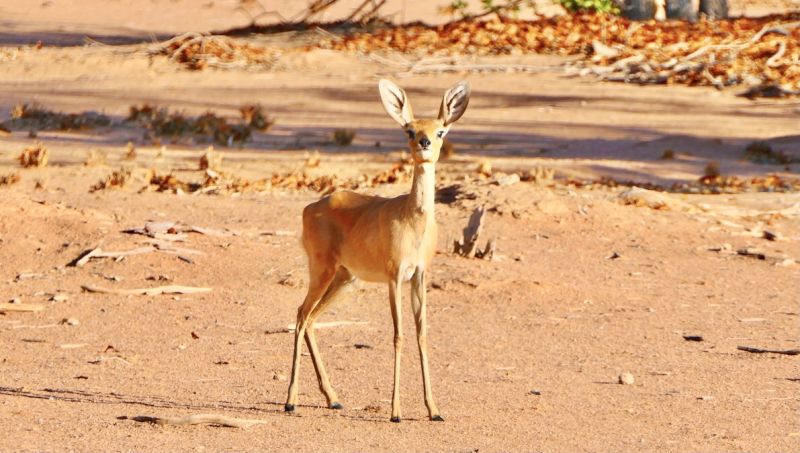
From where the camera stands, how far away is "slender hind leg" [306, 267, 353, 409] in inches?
294

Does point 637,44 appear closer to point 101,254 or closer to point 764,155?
point 764,155

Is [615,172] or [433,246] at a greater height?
[433,246]

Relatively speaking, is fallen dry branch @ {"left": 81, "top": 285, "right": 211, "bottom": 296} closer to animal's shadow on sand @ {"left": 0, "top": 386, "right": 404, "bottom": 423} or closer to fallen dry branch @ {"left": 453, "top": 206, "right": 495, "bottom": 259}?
fallen dry branch @ {"left": 453, "top": 206, "right": 495, "bottom": 259}

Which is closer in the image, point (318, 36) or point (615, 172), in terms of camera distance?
point (615, 172)

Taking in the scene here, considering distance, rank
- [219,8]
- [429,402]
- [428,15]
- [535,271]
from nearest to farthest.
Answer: [429,402], [535,271], [428,15], [219,8]

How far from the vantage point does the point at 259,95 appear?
23703 mm

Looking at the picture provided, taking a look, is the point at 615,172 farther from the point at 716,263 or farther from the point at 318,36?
the point at 318,36

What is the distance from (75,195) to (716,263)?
22.0 ft

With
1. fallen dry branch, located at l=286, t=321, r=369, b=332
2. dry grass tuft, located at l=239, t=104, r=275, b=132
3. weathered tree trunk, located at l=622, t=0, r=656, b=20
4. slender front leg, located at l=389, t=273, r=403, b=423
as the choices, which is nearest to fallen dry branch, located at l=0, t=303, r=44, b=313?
fallen dry branch, located at l=286, t=321, r=369, b=332

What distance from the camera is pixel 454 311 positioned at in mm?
10664

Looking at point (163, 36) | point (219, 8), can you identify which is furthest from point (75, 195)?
point (219, 8)

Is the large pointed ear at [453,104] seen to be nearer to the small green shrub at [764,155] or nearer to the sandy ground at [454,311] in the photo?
the sandy ground at [454,311]

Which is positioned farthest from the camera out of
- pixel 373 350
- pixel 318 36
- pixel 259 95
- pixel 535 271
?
pixel 318 36

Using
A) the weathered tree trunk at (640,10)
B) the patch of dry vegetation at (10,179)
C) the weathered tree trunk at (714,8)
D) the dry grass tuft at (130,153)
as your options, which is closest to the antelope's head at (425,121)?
the patch of dry vegetation at (10,179)
